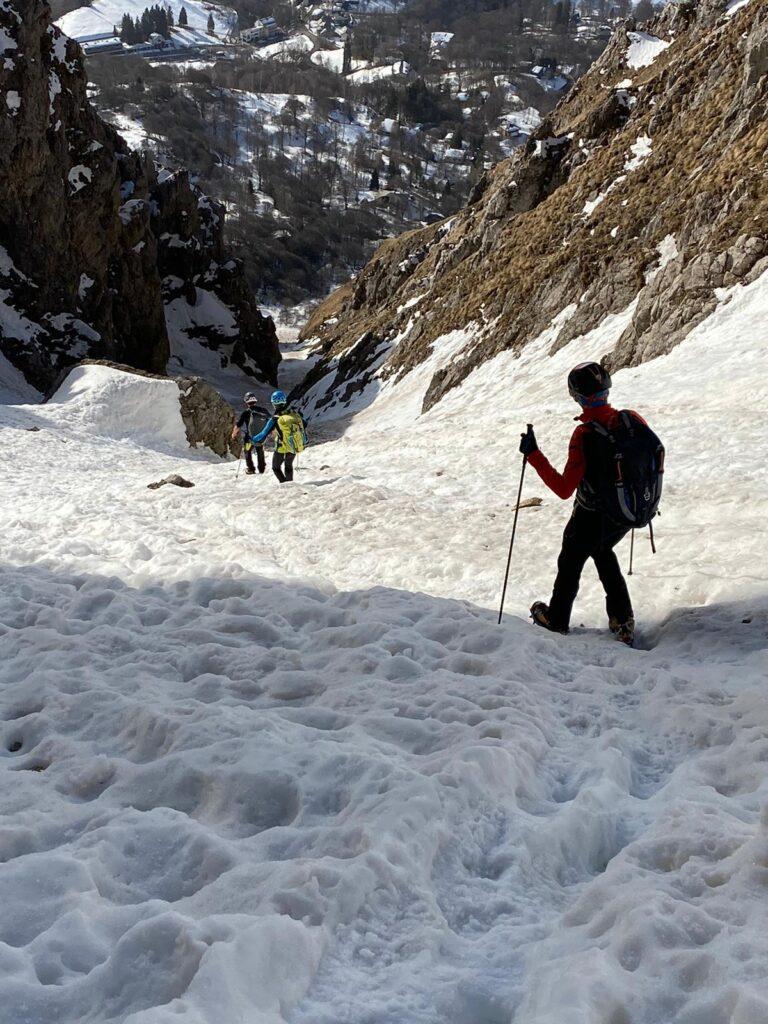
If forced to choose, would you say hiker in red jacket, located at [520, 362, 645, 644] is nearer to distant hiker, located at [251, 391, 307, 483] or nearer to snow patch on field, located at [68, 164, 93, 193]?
distant hiker, located at [251, 391, 307, 483]

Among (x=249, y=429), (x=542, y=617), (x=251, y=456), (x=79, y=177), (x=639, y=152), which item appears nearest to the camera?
(x=542, y=617)

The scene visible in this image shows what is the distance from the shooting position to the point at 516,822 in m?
3.97

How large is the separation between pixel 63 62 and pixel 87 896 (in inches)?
2290

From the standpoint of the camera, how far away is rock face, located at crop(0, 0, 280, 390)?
145 ft

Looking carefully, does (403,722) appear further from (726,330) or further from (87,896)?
(726,330)

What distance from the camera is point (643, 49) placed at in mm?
48094

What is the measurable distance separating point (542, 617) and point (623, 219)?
2606 cm

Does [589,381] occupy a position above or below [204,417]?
above

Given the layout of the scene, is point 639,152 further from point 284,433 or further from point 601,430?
point 601,430

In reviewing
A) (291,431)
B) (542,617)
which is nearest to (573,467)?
(542,617)

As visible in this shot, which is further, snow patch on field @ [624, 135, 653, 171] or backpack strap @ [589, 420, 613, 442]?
snow patch on field @ [624, 135, 653, 171]

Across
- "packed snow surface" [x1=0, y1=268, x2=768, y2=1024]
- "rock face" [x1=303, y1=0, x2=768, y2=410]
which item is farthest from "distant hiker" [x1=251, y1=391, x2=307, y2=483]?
"rock face" [x1=303, y1=0, x2=768, y2=410]

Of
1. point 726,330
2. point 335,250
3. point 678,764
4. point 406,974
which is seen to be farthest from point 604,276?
point 335,250

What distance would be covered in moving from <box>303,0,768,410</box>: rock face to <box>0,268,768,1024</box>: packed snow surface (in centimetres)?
1268
